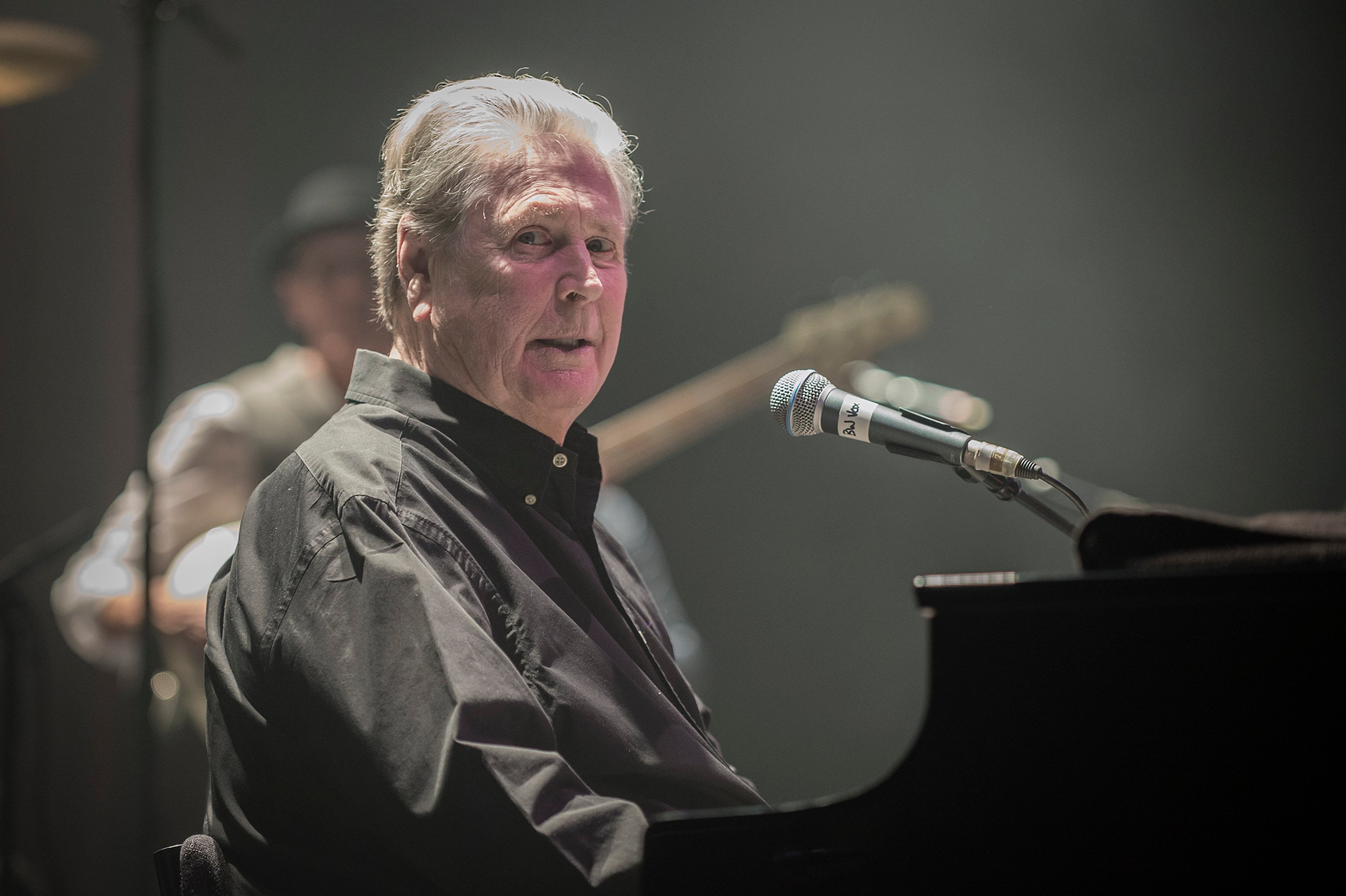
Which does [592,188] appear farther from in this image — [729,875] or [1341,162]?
[1341,162]

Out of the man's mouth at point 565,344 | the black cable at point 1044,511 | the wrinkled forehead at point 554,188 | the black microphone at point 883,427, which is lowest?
the black cable at point 1044,511

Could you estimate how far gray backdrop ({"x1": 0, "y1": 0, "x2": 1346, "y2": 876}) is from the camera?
12.3 ft

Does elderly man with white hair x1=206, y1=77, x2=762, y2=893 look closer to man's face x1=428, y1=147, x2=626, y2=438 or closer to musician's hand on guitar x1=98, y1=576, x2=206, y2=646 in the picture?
man's face x1=428, y1=147, x2=626, y2=438

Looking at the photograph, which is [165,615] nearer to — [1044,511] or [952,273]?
[1044,511]

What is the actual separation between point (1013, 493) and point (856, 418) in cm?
22

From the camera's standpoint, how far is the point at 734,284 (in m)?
3.83

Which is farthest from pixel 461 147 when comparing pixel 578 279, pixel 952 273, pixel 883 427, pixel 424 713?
pixel 952 273

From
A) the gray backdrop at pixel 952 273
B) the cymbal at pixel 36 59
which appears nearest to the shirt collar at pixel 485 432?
the cymbal at pixel 36 59

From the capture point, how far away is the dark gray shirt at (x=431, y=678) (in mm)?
881

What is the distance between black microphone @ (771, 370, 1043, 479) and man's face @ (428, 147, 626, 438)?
11.1 inches

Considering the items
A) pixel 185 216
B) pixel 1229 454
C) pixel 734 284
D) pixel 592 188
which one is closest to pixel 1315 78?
pixel 1229 454

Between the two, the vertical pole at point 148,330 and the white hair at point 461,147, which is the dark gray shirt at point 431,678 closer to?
the white hair at point 461,147

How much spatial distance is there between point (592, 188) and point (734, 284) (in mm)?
2468

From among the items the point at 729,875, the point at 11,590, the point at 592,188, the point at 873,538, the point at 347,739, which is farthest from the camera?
the point at 873,538
